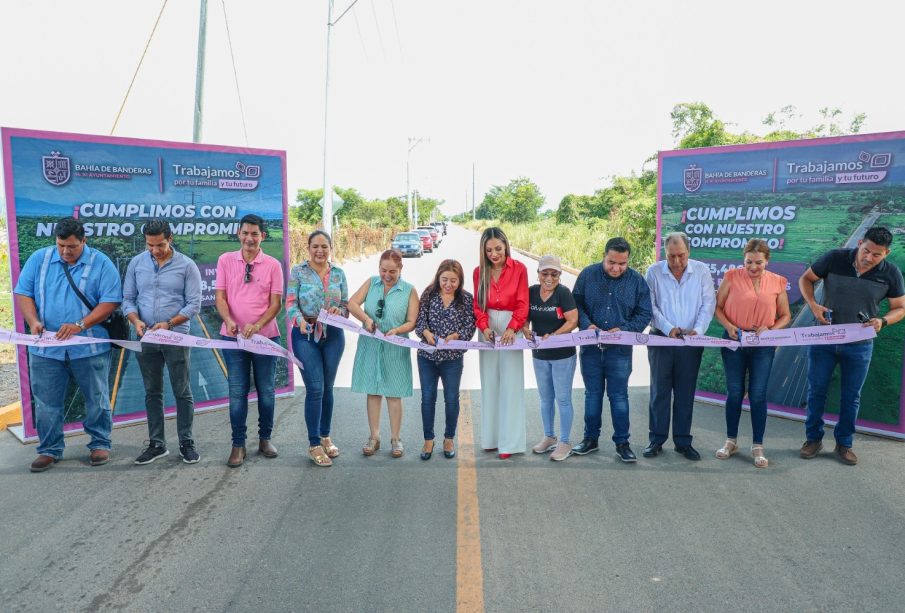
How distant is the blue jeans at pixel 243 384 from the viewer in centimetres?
534

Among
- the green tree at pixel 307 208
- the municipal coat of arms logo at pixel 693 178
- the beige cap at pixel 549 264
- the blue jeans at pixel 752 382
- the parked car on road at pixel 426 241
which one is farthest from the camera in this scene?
the green tree at pixel 307 208

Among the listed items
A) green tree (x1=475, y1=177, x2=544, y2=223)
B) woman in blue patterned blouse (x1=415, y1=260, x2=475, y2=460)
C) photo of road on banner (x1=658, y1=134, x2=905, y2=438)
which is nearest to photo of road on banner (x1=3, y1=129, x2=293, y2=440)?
woman in blue patterned blouse (x1=415, y1=260, x2=475, y2=460)

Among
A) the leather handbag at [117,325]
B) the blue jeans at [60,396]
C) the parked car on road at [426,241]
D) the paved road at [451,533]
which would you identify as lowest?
the paved road at [451,533]

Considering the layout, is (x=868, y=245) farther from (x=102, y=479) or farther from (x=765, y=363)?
(x=102, y=479)

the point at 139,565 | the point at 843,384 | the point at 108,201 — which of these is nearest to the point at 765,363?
the point at 843,384

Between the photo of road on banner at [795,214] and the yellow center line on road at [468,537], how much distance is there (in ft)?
9.84

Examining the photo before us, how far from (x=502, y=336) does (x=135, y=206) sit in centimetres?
385

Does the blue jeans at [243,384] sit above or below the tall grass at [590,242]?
below

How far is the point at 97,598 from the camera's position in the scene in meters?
3.36

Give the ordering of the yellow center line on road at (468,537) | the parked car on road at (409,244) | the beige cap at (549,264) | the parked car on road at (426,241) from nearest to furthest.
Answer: the yellow center line on road at (468,537) → the beige cap at (549,264) → the parked car on road at (409,244) → the parked car on road at (426,241)

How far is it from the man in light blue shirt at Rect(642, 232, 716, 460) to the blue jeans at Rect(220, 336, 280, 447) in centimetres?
323

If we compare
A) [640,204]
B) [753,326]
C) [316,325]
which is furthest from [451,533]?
[640,204]

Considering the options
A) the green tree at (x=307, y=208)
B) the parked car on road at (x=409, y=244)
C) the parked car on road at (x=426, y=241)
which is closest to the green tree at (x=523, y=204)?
the green tree at (x=307, y=208)

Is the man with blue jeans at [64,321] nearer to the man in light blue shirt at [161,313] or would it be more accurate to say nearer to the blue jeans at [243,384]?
the man in light blue shirt at [161,313]
